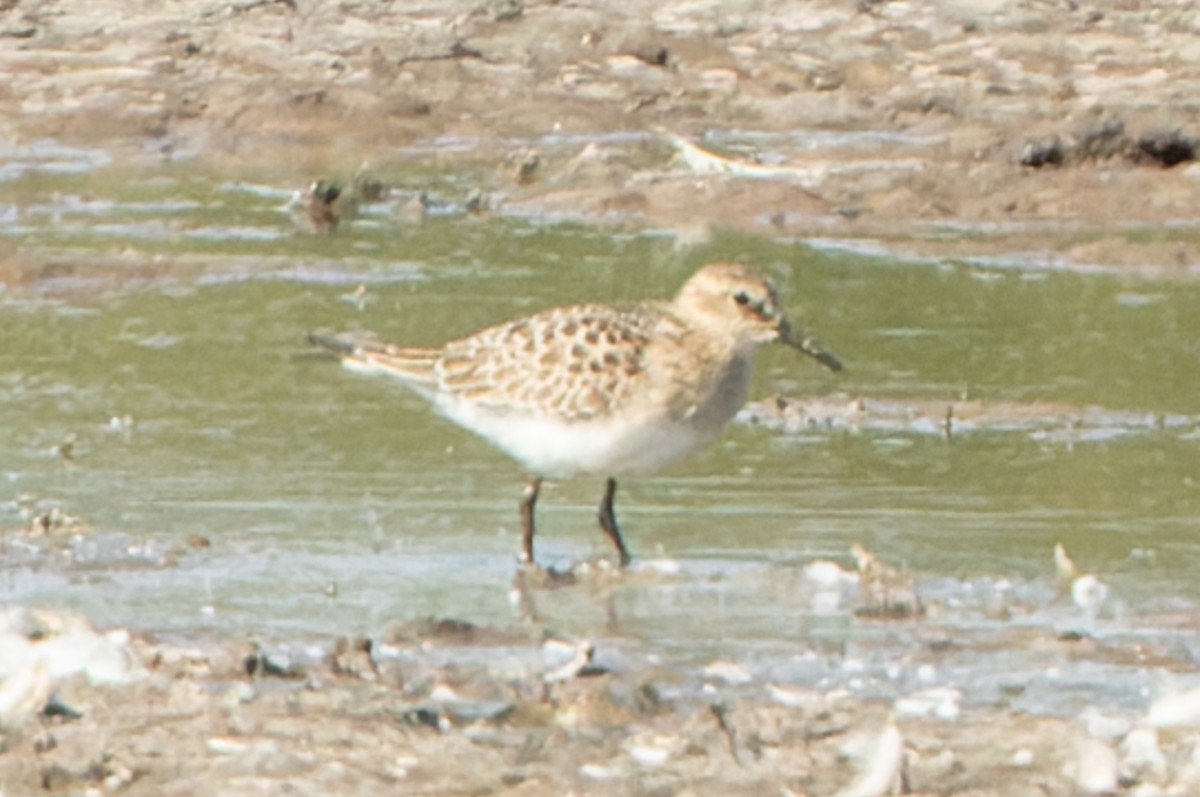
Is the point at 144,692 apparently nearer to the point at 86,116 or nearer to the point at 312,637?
the point at 312,637

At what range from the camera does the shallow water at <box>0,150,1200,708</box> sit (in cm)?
815

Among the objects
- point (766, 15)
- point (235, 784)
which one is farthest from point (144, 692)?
point (766, 15)

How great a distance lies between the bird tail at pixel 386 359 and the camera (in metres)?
9.38

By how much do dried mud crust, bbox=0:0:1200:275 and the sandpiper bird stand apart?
6.83m

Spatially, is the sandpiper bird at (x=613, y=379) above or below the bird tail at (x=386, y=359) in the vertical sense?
above

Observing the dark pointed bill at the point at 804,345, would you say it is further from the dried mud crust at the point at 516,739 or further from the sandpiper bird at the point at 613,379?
the dried mud crust at the point at 516,739

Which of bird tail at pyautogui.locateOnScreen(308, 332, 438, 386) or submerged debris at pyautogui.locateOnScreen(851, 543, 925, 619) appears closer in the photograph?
submerged debris at pyautogui.locateOnScreen(851, 543, 925, 619)

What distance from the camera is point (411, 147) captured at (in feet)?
64.0

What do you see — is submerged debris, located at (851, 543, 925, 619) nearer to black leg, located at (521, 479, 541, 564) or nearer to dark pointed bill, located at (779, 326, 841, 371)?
dark pointed bill, located at (779, 326, 841, 371)

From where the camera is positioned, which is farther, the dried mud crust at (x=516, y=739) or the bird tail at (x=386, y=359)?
the bird tail at (x=386, y=359)

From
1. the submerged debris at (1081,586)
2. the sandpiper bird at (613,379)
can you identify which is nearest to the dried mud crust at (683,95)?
the sandpiper bird at (613,379)

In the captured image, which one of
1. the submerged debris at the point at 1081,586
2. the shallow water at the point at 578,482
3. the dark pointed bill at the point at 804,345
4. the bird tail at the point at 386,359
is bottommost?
the shallow water at the point at 578,482

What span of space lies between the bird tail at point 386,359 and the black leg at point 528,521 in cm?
62

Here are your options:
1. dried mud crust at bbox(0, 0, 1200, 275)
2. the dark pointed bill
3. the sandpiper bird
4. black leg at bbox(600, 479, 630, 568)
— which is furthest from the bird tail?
dried mud crust at bbox(0, 0, 1200, 275)
